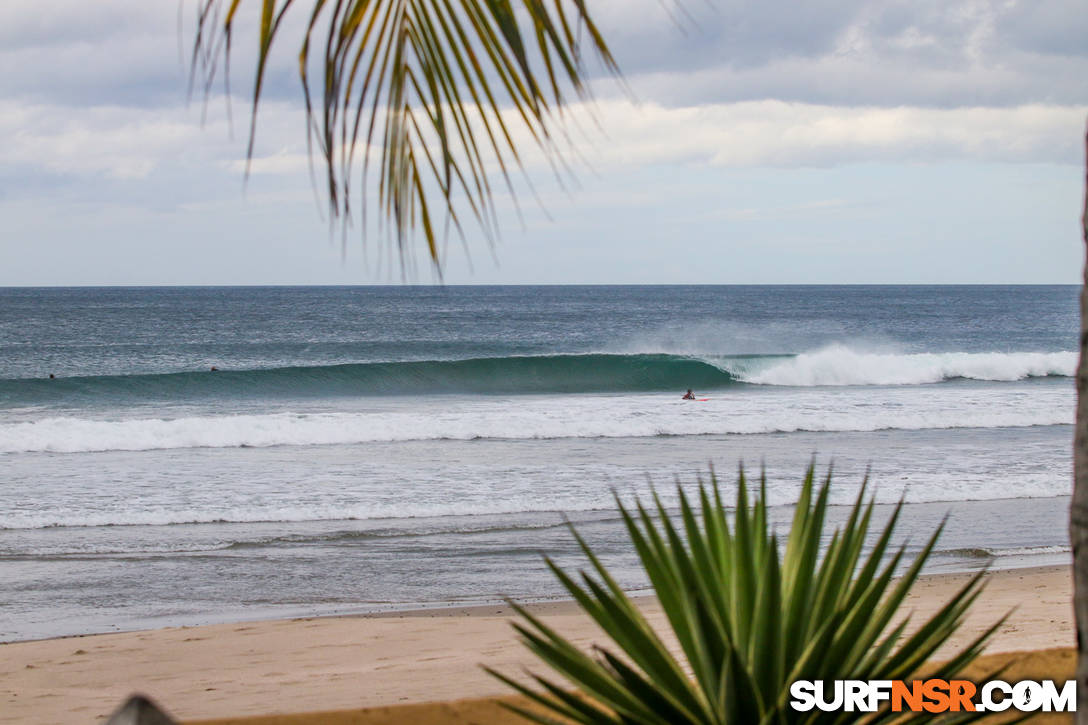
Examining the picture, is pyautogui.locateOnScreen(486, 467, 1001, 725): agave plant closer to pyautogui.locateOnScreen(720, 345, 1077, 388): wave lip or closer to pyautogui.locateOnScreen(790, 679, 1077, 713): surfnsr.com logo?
pyautogui.locateOnScreen(790, 679, 1077, 713): surfnsr.com logo

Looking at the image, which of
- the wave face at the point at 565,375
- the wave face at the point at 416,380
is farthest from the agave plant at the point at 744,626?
the wave face at the point at 565,375

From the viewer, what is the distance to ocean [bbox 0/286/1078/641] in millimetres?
Answer: 8570

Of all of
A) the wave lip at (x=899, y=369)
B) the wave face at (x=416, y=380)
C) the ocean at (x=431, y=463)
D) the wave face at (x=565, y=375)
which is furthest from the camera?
the wave lip at (x=899, y=369)

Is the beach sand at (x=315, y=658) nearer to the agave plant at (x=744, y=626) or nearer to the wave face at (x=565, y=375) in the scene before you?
the agave plant at (x=744, y=626)

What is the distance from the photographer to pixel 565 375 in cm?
3228

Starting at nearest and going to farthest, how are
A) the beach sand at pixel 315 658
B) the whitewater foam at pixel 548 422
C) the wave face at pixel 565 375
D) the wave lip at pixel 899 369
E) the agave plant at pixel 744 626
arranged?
the agave plant at pixel 744 626
the beach sand at pixel 315 658
the whitewater foam at pixel 548 422
the wave face at pixel 565 375
the wave lip at pixel 899 369

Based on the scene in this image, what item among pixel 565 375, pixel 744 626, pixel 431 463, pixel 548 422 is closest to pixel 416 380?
pixel 565 375

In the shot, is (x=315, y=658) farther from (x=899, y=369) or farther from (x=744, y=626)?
(x=899, y=369)

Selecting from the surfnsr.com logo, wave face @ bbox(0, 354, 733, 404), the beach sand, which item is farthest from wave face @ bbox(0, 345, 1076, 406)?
the surfnsr.com logo

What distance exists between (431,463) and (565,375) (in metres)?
17.5

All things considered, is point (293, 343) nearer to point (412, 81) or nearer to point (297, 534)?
point (297, 534)

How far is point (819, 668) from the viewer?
2.08m

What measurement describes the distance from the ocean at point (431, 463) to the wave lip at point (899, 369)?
10 centimetres

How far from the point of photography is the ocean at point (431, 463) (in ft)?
28.1
